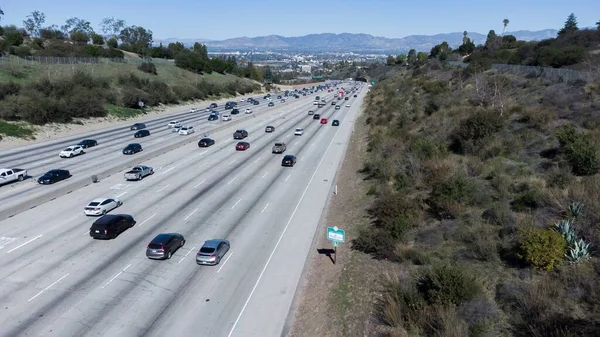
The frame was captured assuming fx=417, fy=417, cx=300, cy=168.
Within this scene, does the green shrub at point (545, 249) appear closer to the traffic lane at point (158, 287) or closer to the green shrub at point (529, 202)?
the green shrub at point (529, 202)

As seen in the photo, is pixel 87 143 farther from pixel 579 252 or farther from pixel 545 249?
pixel 579 252

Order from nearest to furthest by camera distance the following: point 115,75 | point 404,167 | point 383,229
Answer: point 383,229 → point 404,167 → point 115,75

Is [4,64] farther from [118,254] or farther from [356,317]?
[356,317]

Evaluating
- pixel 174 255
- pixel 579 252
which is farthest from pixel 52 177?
pixel 579 252

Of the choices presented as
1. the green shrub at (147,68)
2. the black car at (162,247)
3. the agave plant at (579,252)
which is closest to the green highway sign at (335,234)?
the black car at (162,247)

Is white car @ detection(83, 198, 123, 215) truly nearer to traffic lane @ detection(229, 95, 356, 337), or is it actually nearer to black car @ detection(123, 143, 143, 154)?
traffic lane @ detection(229, 95, 356, 337)

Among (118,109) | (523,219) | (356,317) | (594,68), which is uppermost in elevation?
(594,68)

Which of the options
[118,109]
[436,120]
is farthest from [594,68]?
[118,109]
